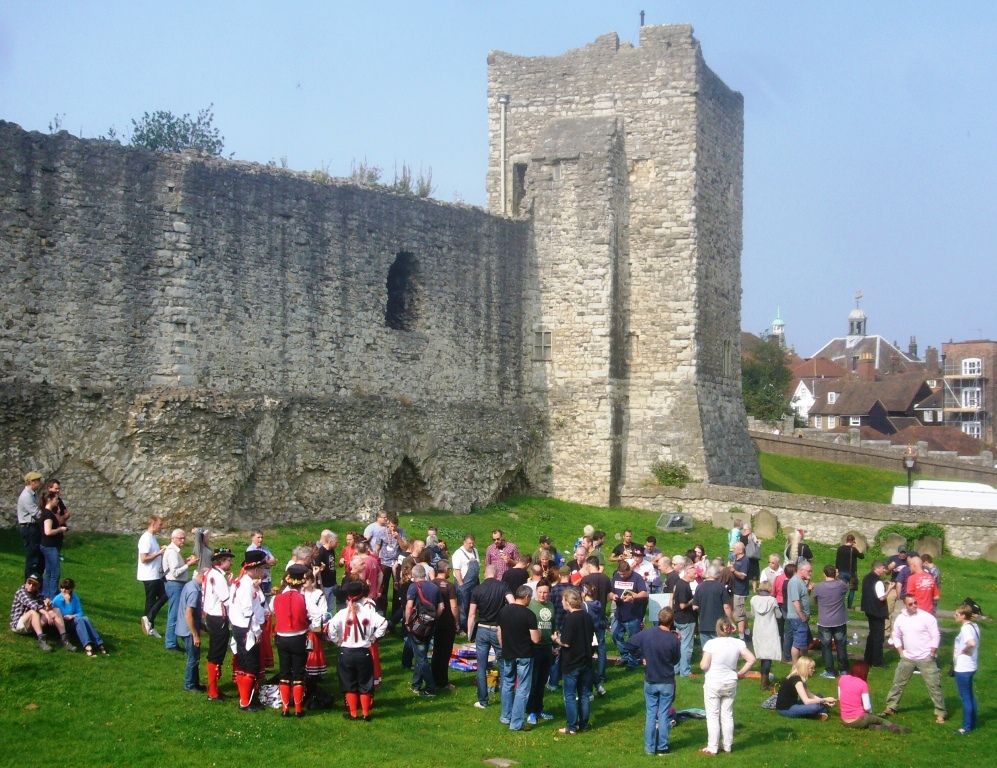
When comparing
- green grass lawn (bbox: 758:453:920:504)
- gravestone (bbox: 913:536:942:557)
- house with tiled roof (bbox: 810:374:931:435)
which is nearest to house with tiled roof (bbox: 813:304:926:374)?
house with tiled roof (bbox: 810:374:931:435)

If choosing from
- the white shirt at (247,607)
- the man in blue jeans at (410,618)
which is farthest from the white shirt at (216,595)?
the man in blue jeans at (410,618)

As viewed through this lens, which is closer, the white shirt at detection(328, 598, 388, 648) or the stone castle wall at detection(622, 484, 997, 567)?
the white shirt at detection(328, 598, 388, 648)

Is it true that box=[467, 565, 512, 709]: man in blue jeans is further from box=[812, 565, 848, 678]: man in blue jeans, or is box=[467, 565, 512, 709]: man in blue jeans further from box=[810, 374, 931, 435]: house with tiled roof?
box=[810, 374, 931, 435]: house with tiled roof

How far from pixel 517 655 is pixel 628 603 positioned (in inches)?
145

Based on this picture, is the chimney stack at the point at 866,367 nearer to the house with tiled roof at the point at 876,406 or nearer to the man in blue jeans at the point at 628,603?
the house with tiled roof at the point at 876,406

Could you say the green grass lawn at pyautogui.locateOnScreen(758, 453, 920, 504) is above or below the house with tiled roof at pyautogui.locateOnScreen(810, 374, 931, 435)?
below

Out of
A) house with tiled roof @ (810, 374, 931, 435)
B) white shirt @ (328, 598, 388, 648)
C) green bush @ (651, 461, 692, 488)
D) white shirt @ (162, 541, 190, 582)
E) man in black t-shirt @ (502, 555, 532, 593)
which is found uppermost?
house with tiled roof @ (810, 374, 931, 435)

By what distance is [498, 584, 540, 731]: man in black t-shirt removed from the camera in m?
14.0

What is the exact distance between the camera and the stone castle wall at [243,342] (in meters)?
21.4

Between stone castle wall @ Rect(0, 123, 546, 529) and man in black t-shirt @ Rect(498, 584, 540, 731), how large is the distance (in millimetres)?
10078

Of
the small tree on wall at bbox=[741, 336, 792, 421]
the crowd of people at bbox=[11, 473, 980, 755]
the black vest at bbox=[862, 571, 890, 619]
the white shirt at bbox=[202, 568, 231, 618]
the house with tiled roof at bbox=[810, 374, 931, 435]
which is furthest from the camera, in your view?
the house with tiled roof at bbox=[810, 374, 931, 435]

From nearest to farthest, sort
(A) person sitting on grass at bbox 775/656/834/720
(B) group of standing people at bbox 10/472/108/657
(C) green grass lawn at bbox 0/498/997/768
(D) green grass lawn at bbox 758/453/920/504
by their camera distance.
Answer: (C) green grass lawn at bbox 0/498/997/768 → (B) group of standing people at bbox 10/472/108/657 → (A) person sitting on grass at bbox 775/656/834/720 → (D) green grass lawn at bbox 758/453/920/504

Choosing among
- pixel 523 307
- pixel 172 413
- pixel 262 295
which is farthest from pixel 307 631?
pixel 523 307

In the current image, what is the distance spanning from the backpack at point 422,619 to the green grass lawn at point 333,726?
0.79 meters
